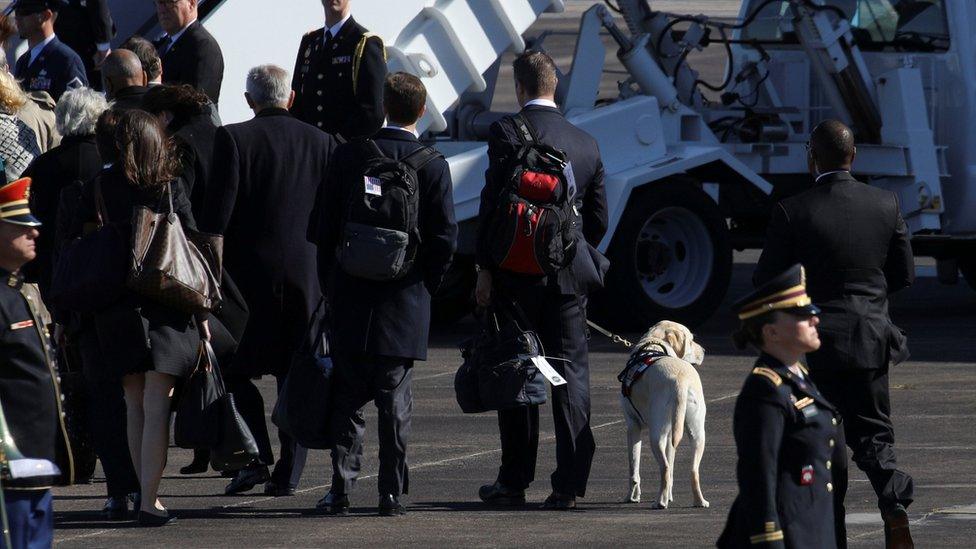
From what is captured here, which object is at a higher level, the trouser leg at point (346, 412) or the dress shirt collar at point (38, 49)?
the dress shirt collar at point (38, 49)

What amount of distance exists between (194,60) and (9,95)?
120 cm

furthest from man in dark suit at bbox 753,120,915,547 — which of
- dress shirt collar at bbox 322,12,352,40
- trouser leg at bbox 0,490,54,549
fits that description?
dress shirt collar at bbox 322,12,352,40

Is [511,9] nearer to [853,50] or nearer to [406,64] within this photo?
[406,64]

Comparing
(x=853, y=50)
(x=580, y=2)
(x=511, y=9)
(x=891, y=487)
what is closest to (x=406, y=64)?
(x=511, y=9)

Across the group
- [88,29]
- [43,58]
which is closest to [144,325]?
[43,58]

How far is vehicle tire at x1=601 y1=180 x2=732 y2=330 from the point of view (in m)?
13.6

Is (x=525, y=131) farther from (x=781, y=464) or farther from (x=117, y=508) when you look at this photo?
(x=781, y=464)

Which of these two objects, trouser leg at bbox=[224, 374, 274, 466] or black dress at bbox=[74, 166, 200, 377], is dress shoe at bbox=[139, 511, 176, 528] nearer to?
black dress at bbox=[74, 166, 200, 377]

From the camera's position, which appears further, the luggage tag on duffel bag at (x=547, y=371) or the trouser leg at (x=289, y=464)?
the trouser leg at (x=289, y=464)

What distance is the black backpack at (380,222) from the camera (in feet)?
25.3

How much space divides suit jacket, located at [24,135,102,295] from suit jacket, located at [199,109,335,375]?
0.55 meters

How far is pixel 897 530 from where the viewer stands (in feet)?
23.1

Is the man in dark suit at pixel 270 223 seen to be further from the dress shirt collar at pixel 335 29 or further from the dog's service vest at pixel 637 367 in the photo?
the dress shirt collar at pixel 335 29

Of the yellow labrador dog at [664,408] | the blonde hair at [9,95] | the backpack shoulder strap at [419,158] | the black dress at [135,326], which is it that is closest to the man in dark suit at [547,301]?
the yellow labrador dog at [664,408]
